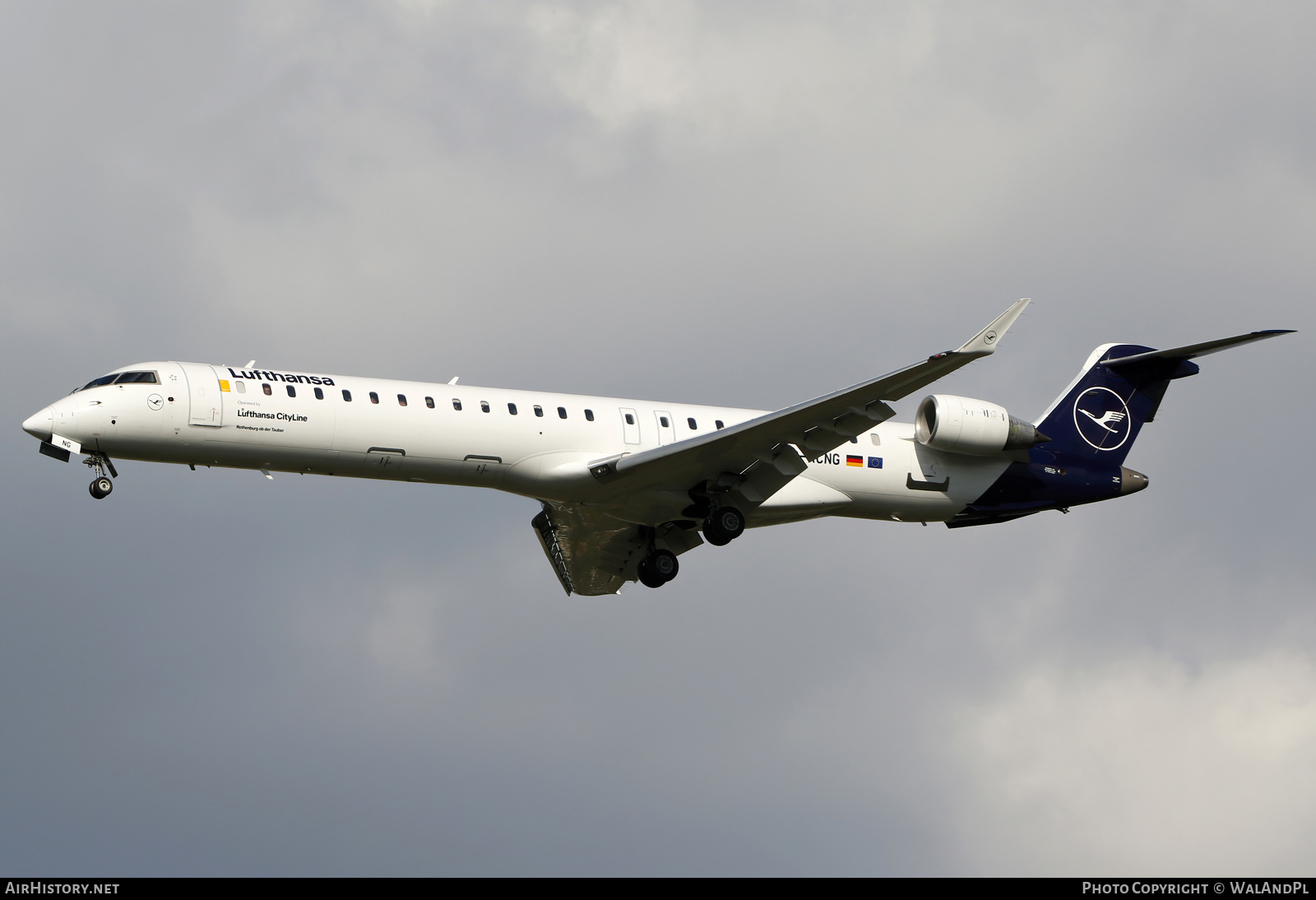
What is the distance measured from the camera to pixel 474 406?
87.7 feet

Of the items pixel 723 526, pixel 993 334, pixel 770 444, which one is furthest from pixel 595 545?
pixel 993 334

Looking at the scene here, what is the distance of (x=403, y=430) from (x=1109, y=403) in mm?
15778

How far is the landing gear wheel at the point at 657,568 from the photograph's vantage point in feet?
100

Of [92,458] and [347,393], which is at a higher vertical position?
[347,393]

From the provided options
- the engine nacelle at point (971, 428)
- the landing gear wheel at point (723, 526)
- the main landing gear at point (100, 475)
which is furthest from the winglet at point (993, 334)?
the main landing gear at point (100, 475)

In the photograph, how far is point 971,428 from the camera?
2925 cm

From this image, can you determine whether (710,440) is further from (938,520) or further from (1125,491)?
(1125,491)

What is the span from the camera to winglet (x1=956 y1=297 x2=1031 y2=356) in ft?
78.4

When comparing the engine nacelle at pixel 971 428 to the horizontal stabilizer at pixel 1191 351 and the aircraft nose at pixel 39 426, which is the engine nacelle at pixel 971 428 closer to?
the horizontal stabilizer at pixel 1191 351

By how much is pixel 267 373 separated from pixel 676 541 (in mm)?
9579

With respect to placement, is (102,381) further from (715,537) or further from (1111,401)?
(1111,401)

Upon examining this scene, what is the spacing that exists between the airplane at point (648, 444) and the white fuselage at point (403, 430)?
0.03m
